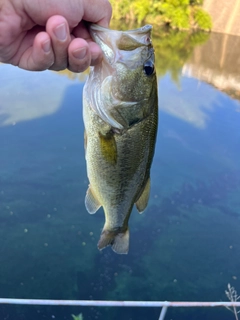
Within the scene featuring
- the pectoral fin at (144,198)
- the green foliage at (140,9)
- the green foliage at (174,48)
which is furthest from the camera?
the green foliage at (140,9)

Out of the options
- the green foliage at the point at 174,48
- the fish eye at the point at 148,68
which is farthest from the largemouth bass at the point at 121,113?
the green foliage at the point at 174,48

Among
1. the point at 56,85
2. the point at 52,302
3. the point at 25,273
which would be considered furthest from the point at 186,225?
the point at 56,85

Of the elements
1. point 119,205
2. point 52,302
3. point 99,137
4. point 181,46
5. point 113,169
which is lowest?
point 181,46

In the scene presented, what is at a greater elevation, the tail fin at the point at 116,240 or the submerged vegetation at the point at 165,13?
the tail fin at the point at 116,240

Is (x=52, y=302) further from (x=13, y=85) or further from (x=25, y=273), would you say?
(x=13, y=85)

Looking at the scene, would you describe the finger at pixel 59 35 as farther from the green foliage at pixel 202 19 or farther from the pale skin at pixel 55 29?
the green foliage at pixel 202 19

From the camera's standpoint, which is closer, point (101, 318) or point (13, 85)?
point (101, 318)

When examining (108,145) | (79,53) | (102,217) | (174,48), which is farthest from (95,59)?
(174,48)
